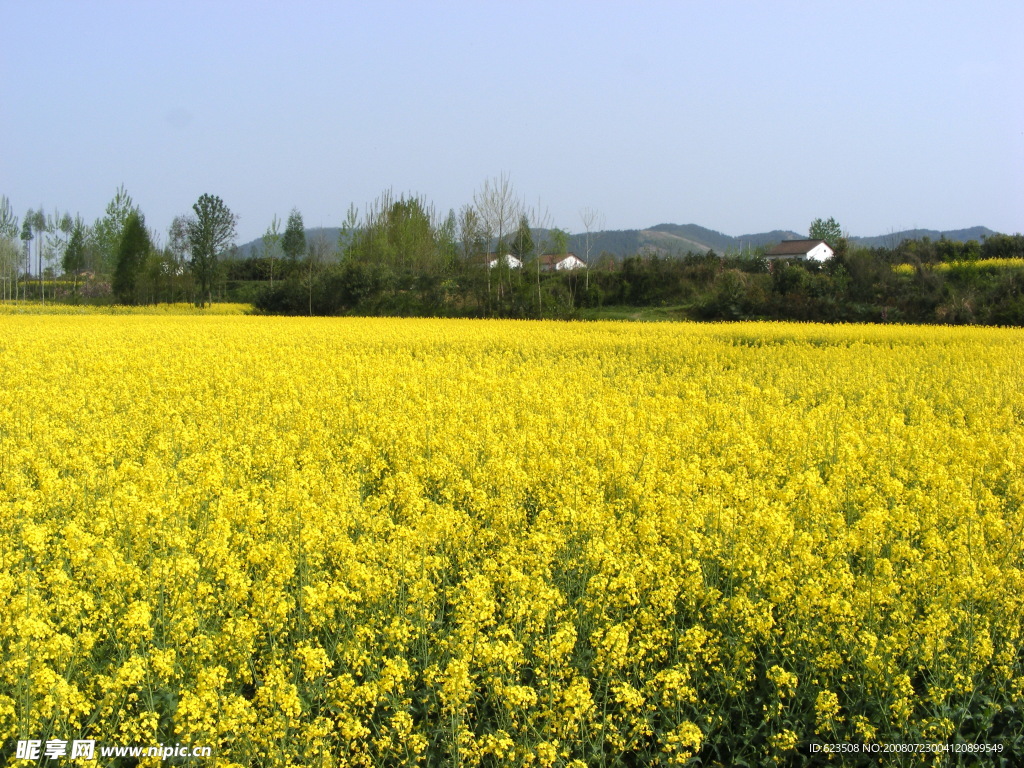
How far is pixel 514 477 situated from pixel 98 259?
221ft

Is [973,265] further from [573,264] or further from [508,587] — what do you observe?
[508,587]

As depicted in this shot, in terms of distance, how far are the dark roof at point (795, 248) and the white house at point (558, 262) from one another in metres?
17.7

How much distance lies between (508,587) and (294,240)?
223 feet

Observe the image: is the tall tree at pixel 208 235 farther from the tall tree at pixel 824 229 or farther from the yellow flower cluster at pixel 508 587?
the tall tree at pixel 824 229

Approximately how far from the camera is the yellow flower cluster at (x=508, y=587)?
353cm

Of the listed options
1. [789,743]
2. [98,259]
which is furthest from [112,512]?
[98,259]

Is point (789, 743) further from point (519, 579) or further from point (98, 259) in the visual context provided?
point (98, 259)

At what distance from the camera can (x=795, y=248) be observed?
7088cm

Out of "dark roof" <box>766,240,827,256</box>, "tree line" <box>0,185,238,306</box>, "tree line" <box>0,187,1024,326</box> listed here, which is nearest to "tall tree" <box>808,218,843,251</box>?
"dark roof" <box>766,240,827,256</box>

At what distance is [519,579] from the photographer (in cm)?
418

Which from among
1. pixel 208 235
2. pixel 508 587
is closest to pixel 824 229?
pixel 208 235

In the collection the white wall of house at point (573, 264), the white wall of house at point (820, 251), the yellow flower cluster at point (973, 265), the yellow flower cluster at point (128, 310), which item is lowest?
the yellow flower cluster at point (128, 310)

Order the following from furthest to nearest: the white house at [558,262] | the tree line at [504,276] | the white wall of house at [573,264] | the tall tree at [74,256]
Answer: the tall tree at [74,256] < the white wall of house at [573,264] < the white house at [558,262] < the tree line at [504,276]

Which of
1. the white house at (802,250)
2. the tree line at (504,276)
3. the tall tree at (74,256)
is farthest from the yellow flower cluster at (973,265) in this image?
the tall tree at (74,256)
